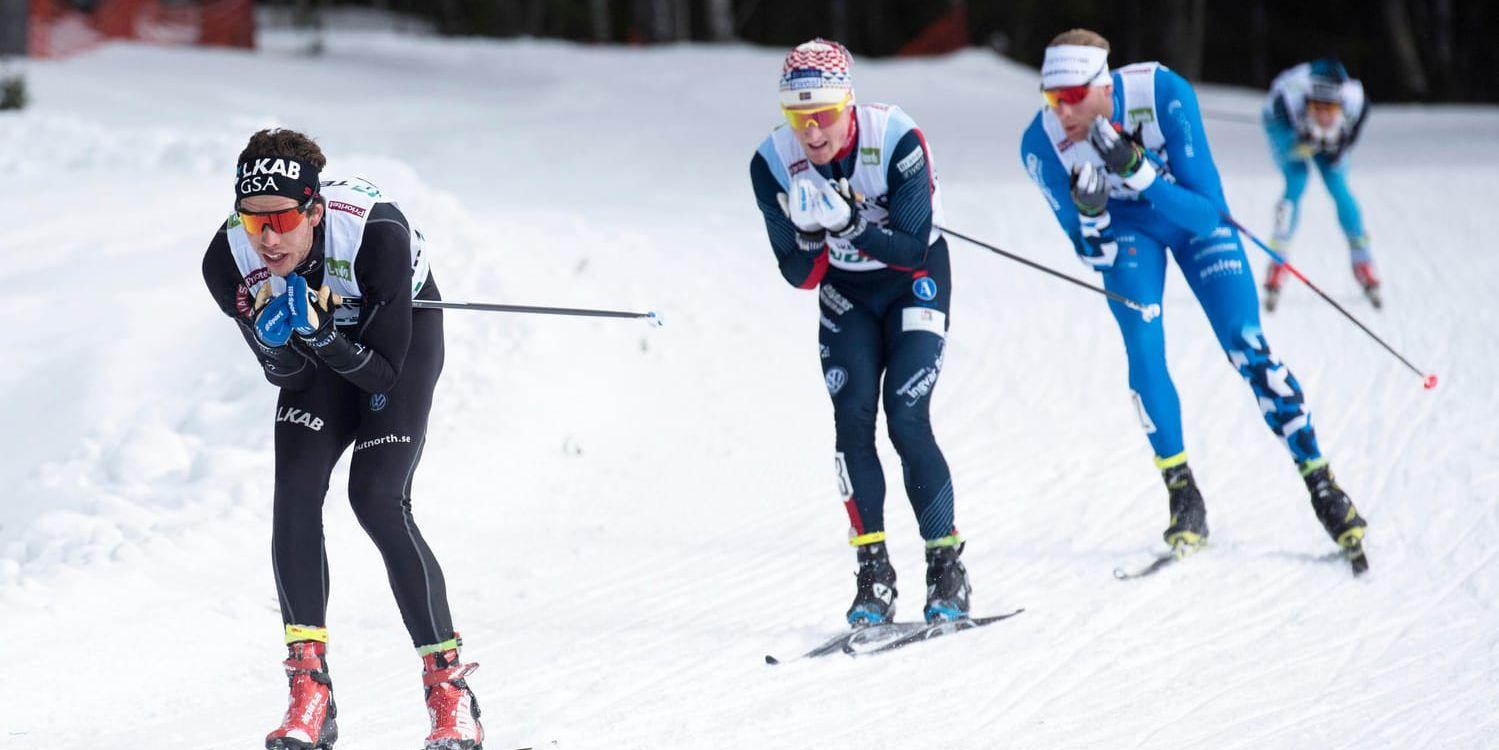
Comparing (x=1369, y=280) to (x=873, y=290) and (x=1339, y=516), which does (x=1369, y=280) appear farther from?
(x=873, y=290)

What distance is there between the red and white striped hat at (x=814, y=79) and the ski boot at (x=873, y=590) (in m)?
1.49

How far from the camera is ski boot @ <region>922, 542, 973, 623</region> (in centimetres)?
523

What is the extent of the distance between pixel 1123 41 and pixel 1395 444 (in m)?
28.3

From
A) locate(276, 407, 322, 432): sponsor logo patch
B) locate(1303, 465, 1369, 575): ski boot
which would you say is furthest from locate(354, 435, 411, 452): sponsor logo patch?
locate(1303, 465, 1369, 575): ski boot

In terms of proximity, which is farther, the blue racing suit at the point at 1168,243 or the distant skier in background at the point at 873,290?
the blue racing suit at the point at 1168,243

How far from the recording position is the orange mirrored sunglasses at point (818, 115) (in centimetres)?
488

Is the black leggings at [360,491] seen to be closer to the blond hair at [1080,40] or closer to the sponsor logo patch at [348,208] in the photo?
the sponsor logo patch at [348,208]

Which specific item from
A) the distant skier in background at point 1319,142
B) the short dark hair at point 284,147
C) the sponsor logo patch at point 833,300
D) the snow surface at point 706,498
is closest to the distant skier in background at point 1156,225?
the snow surface at point 706,498

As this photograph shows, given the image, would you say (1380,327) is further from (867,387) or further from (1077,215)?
(867,387)

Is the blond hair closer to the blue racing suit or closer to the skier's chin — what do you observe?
the blue racing suit

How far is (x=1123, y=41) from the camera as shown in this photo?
34.3m

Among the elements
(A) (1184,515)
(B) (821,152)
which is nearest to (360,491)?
(B) (821,152)

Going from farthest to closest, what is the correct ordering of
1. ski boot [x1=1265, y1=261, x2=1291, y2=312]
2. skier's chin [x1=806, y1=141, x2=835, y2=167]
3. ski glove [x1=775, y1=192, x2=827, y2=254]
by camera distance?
ski boot [x1=1265, y1=261, x2=1291, y2=312] < ski glove [x1=775, y1=192, x2=827, y2=254] < skier's chin [x1=806, y1=141, x2=835, y2=167]

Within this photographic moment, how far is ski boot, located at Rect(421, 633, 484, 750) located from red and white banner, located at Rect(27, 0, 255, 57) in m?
19.8
